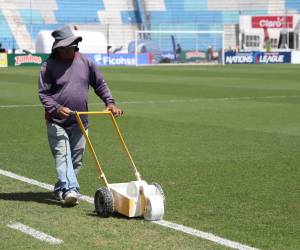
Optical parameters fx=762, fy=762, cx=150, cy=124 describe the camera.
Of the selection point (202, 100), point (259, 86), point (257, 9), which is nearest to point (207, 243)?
point (202, 100)

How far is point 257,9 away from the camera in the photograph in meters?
76.4

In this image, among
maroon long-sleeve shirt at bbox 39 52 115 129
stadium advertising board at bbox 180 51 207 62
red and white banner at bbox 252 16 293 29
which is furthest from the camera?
red and white banner at bbox 252 16 293 29

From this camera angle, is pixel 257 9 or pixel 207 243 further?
pixel 257 9

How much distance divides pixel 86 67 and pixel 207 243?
8.44 feet

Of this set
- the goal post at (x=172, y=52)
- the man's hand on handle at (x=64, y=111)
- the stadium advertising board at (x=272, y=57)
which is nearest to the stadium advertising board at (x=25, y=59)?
the goal post at (x=172, y=52)

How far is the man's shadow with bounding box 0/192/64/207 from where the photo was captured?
7965mm

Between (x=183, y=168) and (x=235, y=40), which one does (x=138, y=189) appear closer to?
(x=183, y=168)

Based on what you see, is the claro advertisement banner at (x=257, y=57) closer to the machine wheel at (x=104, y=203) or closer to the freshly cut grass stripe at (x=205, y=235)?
the machine wheel at (x=104, y=203)

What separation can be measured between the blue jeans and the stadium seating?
2326 inches

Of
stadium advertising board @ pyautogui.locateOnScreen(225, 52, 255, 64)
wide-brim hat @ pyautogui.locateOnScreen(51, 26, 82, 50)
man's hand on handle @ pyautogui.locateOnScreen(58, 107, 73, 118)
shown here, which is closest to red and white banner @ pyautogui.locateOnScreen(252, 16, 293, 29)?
stadium advertising board @ pyautogui.locateOnScreen(225, 52, 255, 64)

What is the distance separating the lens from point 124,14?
238 feet

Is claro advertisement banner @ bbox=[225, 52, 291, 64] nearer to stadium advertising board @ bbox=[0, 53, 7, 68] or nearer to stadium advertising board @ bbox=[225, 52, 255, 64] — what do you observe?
stadium advertising board @ bbox=[225, 52, 255, 64]

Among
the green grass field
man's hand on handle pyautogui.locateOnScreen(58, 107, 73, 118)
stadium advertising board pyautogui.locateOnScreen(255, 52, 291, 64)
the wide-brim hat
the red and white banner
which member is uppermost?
the wide-brim hat

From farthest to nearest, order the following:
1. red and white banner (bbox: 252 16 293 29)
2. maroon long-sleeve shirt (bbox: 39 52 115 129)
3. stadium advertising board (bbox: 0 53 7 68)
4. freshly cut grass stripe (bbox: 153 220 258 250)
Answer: red and white banner (bbox: 252 16 293 29) < stadium advertising board (bbox: 0 53 7 68) < maroon long-sleeve shirt (bbox: 39 52 115 129) < freshly cut grass stripe (bbox: 153 220 258 250)
